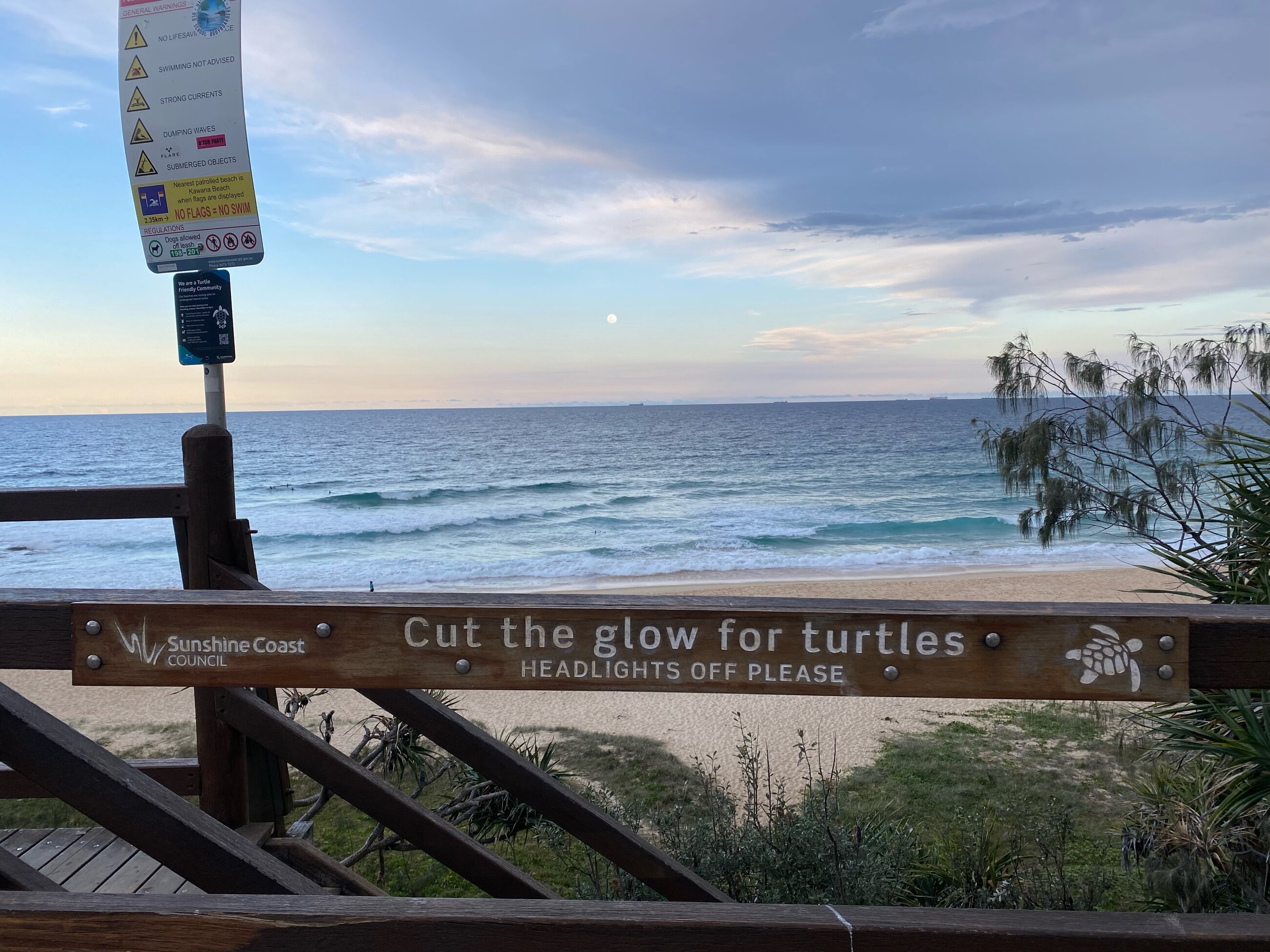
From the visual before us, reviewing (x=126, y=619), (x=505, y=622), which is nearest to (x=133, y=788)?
(x=126, y=619)

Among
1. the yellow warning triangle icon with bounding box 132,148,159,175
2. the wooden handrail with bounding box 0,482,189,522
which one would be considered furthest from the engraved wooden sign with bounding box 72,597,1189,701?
the yellow warning triangle icon with bounding box 132,148,159,175

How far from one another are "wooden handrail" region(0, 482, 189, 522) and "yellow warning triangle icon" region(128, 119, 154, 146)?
120 centimetres

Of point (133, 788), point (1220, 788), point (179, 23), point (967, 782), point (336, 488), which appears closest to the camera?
point (133, 788)

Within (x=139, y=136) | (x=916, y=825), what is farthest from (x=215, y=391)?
(x=916, y=825)

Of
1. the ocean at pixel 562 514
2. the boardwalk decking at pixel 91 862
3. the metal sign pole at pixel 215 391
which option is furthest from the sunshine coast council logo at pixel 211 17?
the ocean at pixel 562 514

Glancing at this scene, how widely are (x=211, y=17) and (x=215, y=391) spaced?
4.18ft

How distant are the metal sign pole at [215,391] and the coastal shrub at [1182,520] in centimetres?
382

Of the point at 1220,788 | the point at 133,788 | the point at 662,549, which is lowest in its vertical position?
the point at 662,549

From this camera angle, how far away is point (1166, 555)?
5516 millimetres

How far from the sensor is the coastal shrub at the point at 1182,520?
406 cm

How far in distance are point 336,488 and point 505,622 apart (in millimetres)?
44333

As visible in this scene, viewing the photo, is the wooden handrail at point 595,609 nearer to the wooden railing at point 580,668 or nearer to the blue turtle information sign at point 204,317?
the wooden railing at point 580,668

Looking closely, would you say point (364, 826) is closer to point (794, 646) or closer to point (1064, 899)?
point (1064, 899)

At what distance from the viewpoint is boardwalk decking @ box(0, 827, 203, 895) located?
3.41 metres
